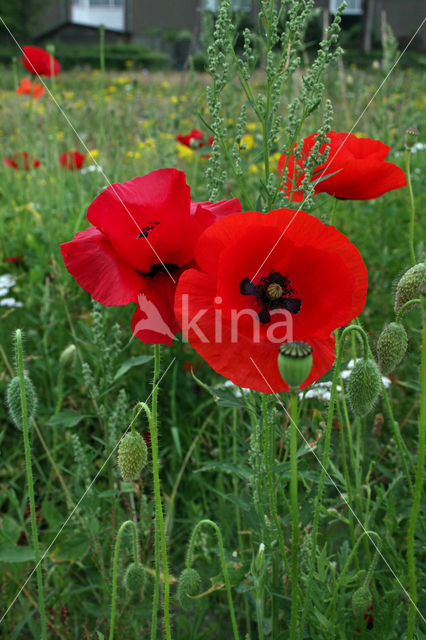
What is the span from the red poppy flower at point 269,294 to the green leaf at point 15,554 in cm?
79

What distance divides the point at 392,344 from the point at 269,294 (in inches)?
10.5

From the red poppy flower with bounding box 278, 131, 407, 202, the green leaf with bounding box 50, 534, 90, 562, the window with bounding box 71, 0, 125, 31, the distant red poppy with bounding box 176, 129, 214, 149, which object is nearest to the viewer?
the red poppy flower with bounding box 278, 131, 407, 202

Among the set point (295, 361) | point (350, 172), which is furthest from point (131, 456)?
point (350, 172)

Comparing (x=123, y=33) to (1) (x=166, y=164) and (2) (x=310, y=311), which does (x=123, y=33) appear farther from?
(2) (x=310, y=311)

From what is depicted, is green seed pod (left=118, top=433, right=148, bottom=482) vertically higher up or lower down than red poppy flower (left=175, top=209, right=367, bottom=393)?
lower down

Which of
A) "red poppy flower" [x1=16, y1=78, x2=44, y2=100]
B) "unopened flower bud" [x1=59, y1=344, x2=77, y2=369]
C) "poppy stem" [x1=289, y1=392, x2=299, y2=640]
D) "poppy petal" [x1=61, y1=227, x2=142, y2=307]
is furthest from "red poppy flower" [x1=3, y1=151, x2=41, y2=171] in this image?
"poppy stem" [x1=289, y1=392, x2=299, y2=640]

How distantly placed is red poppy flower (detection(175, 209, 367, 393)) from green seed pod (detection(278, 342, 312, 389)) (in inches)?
4.0

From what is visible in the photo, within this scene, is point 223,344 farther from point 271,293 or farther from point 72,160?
point 72,160

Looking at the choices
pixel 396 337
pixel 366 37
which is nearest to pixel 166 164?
pixel 396 337

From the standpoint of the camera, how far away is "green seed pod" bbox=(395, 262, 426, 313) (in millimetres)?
995

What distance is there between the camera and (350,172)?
3.55 ft

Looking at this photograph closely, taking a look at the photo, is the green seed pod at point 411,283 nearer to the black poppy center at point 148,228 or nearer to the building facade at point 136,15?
the black poppy center at point 148,228

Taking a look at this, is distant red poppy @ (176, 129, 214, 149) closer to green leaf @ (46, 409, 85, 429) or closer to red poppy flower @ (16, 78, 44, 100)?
red poppy flower @ (16, 78, 44, 100)

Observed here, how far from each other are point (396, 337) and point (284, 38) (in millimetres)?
538
